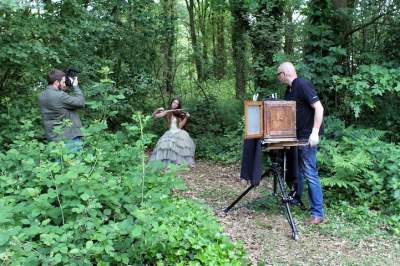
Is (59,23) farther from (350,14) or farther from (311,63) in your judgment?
(350,14)

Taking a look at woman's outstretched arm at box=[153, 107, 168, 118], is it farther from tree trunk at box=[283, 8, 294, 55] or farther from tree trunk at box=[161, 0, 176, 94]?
tree trunk at box=[161, 0, 176, 94]

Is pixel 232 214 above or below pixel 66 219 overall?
below

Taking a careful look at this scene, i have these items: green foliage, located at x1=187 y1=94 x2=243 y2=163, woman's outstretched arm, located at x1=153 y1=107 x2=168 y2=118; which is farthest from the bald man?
green foliage, located at x1=187 y1=94 x2=243 y2=163

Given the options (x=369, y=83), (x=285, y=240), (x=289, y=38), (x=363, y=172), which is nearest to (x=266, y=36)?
(x=289, y=38)

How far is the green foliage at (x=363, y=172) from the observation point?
5949 millimetres

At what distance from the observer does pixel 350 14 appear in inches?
298

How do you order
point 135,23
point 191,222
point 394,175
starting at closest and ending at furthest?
point 191,222
point 394,175
point 135,23

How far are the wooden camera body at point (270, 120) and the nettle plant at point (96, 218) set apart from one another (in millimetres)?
1113

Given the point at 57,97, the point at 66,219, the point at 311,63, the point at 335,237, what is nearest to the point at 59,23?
the point at 57,97

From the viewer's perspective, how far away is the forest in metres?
3.48

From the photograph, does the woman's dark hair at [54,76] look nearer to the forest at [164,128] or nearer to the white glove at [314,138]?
the forest at [164,128]

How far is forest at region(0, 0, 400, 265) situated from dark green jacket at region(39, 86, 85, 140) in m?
0.36

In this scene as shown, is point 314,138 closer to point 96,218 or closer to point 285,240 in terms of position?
point 285,240

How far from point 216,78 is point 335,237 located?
7.85 m
